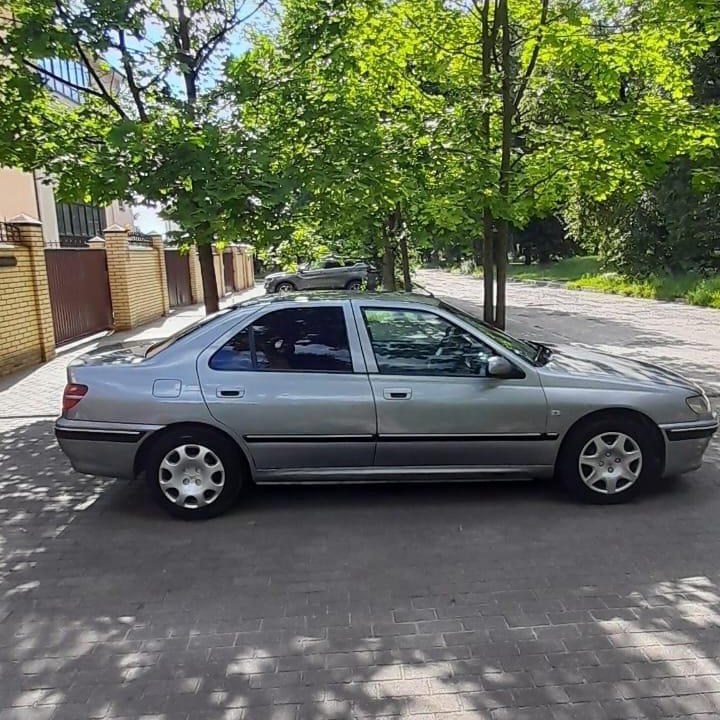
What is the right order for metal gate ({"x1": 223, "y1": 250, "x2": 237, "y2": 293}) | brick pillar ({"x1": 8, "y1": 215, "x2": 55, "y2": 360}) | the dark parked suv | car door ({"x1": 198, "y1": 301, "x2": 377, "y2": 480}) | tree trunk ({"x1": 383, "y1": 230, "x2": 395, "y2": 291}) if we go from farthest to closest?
metal gate ({"x1": 223, "y1": 250, "x2": 237, "y2": 293})
the dark parked suv
tree trunk ({"x1": 383, "y1": 230, "x2": 395, "y2": 291})
brick pillar ({"x1": 8, "y1": 215, "x2": 55, "y2": 360})
car door ({"x1": 198, "y1": 301, "x2": 377, "y2": 480})

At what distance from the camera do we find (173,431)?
4.59 metres

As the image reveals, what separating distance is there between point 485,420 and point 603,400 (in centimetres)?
85

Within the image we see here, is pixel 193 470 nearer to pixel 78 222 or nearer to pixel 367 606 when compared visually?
pixel 367 606

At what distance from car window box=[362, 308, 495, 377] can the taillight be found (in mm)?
2095

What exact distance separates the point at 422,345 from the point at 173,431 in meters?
1.88

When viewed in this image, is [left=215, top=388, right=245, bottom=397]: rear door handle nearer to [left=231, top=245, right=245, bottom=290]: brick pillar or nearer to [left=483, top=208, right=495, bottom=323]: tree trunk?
[left=483, top=208, right=495, bottom=323]: tree trunk

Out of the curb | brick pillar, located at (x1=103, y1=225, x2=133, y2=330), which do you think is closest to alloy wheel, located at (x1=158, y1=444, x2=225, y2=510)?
brick pillar, located at (x1=103, y1=225, x2=133, y2=330)

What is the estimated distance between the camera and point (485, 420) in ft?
15.2

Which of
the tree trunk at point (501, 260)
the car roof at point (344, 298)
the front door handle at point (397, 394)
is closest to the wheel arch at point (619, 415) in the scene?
the front door handle at point (397, 394)

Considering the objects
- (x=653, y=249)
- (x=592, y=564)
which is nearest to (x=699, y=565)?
(x=592, y=564)

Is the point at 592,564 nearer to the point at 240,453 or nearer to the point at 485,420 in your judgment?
the point at 485,420

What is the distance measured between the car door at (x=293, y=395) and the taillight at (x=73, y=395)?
872 mm

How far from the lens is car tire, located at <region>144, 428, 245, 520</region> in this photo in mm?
4594

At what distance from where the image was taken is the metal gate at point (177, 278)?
22250 mm
